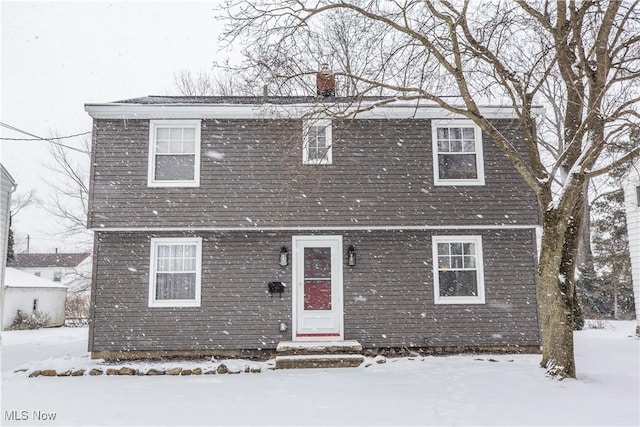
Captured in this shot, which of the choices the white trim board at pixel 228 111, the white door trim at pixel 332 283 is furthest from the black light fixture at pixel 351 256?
the white trim board at pixel 228 111

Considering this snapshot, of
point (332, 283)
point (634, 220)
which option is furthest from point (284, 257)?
point (634, 220)

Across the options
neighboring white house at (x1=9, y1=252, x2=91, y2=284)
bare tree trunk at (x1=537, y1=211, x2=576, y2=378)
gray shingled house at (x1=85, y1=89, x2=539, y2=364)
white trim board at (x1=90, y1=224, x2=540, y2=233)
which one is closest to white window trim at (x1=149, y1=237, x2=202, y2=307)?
gray shingled house at (x1=85, y1=89, x2=539, y2=364)

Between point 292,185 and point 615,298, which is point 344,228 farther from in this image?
point 615,298

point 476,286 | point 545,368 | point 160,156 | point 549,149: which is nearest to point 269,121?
point 160,156

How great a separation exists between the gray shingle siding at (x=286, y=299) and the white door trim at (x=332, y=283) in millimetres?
118

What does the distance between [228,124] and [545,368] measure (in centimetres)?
740

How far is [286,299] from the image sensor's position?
9.90 metres

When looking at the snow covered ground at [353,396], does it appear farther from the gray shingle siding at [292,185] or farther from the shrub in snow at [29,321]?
the shrub in snow at [29,321]

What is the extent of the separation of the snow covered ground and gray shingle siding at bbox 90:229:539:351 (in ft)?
2.30

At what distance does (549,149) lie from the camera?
1969cm

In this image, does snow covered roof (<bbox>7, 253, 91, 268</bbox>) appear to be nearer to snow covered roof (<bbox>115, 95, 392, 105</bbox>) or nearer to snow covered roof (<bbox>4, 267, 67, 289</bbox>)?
snow covered roof (<bbox>4, 267, 67, 289</bbox>)

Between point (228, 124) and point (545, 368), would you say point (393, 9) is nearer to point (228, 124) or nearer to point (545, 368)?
point (228, 124)

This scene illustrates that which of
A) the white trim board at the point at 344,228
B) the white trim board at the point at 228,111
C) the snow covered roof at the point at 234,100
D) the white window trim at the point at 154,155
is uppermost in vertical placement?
the snow covered roof at the point at 234,100

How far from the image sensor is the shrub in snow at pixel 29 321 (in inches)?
776
